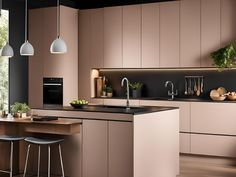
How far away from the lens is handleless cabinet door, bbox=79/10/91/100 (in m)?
8.37

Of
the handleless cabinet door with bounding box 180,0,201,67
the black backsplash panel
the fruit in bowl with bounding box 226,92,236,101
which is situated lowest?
the fruit in bowl with bounding box 226,92,236,101

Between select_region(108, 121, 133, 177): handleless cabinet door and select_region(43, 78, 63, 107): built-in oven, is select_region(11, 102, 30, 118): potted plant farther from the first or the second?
select_region(43, 78, 63, 107): built-in oven

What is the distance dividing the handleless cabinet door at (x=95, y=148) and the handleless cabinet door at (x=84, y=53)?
3.05 meters

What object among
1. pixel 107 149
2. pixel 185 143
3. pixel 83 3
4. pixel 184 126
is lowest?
pixel 185 143

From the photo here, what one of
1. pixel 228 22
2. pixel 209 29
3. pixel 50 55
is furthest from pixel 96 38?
pixel 228 22

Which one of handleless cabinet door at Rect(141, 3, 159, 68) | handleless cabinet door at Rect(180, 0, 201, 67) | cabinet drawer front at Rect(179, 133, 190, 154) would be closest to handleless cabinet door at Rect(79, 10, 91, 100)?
handleless cabinet door at Rect(141, 3, 159, 68)

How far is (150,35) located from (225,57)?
1.54 metres

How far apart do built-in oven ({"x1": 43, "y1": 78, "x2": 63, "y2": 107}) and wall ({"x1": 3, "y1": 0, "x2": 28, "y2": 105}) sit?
1.46ft

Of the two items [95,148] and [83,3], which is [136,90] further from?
[95,148]

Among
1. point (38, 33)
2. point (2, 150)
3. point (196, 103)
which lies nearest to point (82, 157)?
point (2, 150)

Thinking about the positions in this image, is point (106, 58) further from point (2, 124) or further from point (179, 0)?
point (2, 124)

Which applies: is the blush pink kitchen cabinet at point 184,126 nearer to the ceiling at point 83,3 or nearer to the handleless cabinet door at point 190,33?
the handleless cabinet door at point 190,33

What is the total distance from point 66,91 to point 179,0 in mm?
2677

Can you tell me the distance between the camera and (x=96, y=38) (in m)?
8.31
